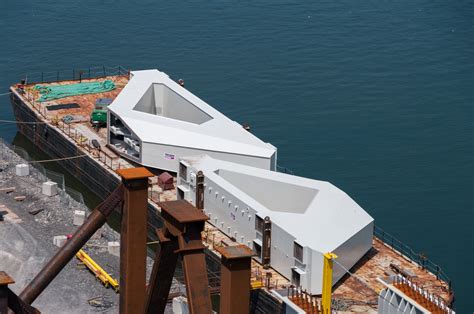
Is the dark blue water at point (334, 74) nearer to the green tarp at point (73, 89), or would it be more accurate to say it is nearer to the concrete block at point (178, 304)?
the green tarp at point (73, 89)

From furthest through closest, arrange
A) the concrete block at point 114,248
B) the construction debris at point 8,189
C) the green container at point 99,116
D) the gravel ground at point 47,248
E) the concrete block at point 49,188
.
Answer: the green container at point 99,116 < the construction debris at point 8,189 < the concrete block at point 49,188 < the concrete block at point 114,248 < the gravel ground at point 47,248

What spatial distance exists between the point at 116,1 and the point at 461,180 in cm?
6409

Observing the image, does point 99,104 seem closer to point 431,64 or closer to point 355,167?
point 355,167

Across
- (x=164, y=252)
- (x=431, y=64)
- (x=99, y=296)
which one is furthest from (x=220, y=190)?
(x=431, y=64)

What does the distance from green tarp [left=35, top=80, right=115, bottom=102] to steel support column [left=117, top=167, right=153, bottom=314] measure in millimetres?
59530

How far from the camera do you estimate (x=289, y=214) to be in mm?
68438

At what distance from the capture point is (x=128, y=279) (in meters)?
41.7

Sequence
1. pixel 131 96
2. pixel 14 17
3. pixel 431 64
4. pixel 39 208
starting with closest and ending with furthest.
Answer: pixel 39 208 < pixel 131 96 < pixel 431 64 < pixel 14 17

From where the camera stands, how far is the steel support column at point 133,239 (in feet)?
132

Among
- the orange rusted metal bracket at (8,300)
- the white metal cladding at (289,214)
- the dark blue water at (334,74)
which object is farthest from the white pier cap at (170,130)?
the orange rusted metal bracket at (8,300)

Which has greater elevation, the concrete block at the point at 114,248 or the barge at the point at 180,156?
the barge at the point at 180,156

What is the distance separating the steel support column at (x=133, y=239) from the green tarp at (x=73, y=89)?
195 ft

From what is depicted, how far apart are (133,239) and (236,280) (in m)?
6.31

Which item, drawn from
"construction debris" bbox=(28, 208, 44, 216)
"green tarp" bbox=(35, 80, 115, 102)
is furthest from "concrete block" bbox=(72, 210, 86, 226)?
"green tarp" bbox=(35, 80, 115, 102)
